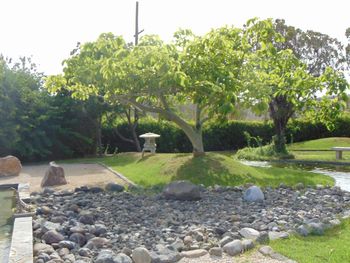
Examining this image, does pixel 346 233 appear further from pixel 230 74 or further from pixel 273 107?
pixel 273 107

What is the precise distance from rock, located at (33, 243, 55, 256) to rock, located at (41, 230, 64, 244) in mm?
197

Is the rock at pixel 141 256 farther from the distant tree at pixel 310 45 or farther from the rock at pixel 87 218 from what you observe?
the distant tree at pixel 310 45

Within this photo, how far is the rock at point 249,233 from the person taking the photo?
5.23 metres

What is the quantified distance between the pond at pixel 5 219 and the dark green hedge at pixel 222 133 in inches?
437

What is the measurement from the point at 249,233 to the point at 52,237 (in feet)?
7.97

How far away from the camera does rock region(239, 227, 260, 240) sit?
5.23 metres

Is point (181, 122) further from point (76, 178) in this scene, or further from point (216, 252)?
point (216, 252)

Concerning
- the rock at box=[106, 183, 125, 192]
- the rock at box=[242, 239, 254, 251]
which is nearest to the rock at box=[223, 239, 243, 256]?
the rock at box=[242, 239, 254, 251]

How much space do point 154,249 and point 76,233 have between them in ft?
3.75

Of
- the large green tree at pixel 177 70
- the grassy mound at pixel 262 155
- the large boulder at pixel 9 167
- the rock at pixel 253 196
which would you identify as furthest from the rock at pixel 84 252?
the grassy mound at pixel 262 155

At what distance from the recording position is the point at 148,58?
8.69 meters

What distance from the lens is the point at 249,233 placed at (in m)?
5.31

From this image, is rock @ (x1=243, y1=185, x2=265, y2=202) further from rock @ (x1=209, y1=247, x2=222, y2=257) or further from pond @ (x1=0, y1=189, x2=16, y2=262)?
pond @ (x1=0, y1=189, x2=16, y2=262)

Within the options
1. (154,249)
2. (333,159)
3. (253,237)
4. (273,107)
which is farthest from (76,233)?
(273,107)
